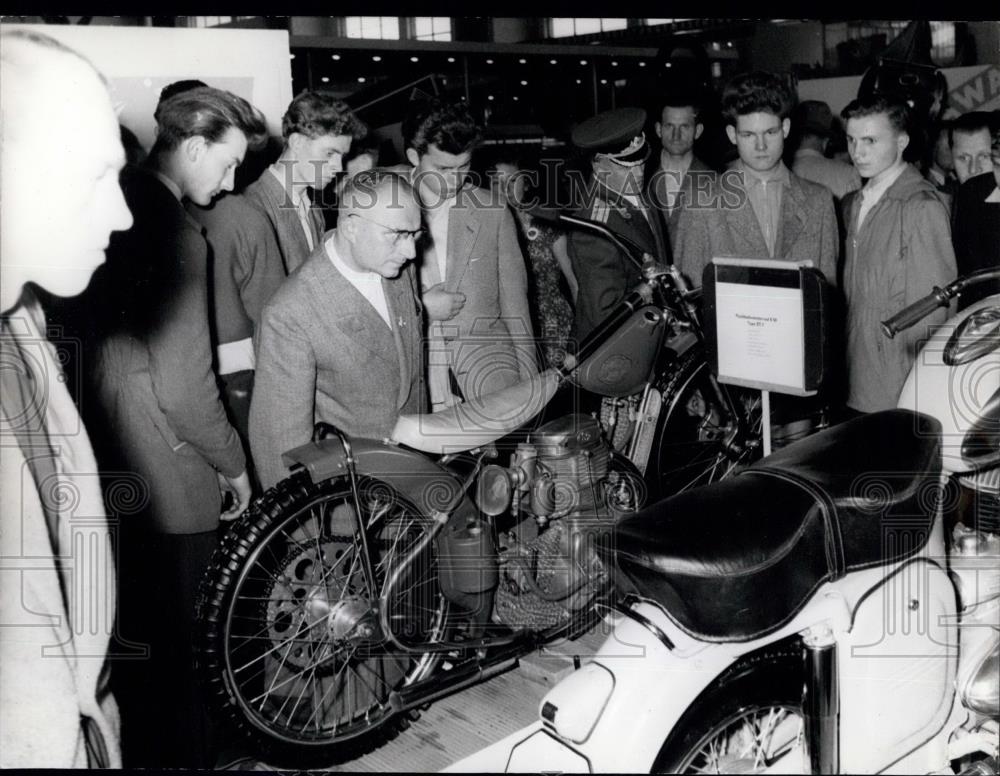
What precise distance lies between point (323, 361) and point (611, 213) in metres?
0.92

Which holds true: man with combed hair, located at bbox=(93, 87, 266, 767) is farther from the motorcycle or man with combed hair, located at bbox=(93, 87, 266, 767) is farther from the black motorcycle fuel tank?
the black motorcycle fuel tank

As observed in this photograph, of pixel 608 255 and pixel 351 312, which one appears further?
pixel 608 255

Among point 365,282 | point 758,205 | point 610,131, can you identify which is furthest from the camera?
point 758,205

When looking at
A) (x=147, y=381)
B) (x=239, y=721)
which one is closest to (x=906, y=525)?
(x=239, y=721)

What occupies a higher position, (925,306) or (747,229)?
(747,229)

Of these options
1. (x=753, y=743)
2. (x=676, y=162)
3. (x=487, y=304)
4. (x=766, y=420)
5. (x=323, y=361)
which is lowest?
(x=753, y=743)

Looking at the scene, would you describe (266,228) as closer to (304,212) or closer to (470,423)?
(304,212)

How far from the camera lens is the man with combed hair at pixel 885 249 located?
9.02 ft

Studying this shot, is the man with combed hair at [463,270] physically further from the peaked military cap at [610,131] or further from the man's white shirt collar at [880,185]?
the man's white shirt collar at [880,185]

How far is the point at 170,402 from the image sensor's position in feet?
8.00

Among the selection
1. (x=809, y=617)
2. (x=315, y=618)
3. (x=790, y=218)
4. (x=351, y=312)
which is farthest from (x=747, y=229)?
(x=315, y=618)

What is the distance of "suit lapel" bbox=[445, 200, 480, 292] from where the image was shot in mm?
2633

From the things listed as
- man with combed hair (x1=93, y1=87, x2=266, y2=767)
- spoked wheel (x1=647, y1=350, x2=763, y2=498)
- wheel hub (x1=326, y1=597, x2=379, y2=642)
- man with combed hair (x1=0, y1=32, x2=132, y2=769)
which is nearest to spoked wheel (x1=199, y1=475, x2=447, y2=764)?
wheel hub (x1=326, y1=597, x2=379, y2=642)

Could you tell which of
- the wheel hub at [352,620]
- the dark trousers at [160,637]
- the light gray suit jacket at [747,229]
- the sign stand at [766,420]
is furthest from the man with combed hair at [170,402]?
the sign stand at [766,420]
